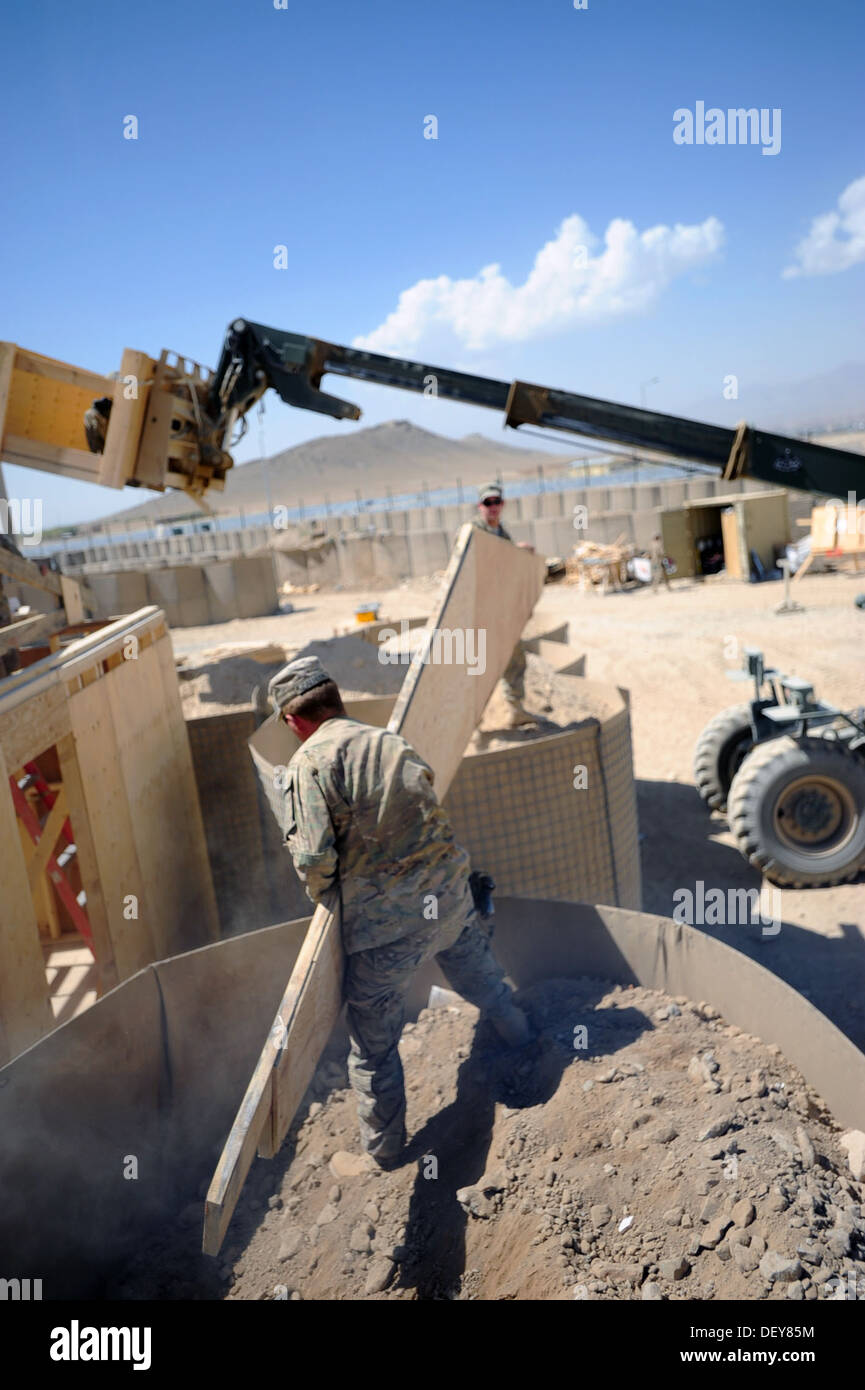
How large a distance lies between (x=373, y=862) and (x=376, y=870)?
0.10 ft

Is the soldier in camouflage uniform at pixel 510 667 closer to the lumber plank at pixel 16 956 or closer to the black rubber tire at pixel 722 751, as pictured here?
the black rubber tire at pixel 722 751

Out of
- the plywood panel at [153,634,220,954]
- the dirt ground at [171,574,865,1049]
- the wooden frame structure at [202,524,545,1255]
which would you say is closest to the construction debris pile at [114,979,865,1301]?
the wooden frame structure at [202,524,545,1255]

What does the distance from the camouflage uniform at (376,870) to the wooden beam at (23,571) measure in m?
3.03

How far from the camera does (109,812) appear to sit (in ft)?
13.1

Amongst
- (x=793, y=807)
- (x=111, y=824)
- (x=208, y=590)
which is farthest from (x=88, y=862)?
(x=208, y=590)

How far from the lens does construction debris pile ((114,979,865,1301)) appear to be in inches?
85.7

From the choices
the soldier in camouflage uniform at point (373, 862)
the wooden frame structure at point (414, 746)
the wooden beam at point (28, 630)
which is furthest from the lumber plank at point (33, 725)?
the wooden frame structure at point (414, 746)

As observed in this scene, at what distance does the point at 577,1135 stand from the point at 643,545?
18.4 m

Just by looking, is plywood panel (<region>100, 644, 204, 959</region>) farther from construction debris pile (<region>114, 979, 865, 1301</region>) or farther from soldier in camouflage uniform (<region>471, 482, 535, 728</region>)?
soldier in camouflage uniform (<region>471, 482, 535, 728</region>)

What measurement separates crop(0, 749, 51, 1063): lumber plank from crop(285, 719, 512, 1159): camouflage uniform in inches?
43.4

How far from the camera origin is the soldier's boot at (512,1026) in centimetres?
316
